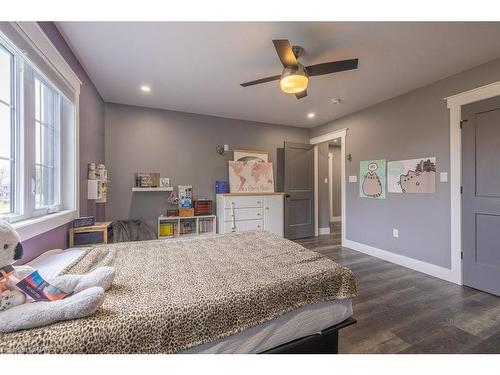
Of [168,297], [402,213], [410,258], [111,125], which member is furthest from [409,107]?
[111,125]

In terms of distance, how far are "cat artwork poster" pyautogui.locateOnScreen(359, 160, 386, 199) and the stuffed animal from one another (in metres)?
3.60

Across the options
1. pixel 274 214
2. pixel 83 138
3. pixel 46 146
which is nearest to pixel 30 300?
pixel 46 146

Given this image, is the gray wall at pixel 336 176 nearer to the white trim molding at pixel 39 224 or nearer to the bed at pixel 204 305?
the bed at pixel 204 305

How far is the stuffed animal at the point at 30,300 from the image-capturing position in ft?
2.57

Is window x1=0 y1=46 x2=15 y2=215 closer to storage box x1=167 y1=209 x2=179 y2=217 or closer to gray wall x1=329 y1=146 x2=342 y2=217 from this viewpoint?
storage box x1=167 y1=209 x2=179 y2=217

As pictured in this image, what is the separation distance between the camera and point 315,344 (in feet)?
4.03

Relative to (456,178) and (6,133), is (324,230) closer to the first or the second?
(456,178)

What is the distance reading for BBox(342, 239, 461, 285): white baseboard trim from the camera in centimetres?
256

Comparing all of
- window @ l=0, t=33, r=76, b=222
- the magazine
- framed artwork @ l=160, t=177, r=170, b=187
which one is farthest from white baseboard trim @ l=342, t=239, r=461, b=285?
window @ l=0, t=33, r=76, b=222

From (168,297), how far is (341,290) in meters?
1.00

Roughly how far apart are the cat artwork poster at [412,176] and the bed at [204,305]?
2234 millimetres

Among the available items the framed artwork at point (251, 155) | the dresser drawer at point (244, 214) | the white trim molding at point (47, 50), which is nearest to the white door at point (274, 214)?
the dresser drawer at point (244, 214)

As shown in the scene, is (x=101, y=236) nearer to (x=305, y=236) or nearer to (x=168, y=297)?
(x=168, y=297)
